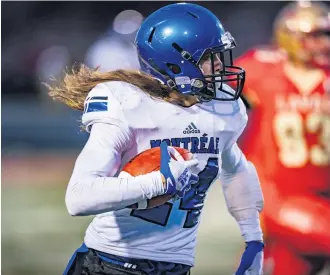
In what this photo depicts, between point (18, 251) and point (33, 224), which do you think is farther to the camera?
point (33, 224)

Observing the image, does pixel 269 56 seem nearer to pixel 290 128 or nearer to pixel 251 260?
pixel 290 128

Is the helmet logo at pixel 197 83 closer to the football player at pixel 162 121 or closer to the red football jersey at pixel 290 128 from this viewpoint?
the football player at pixel 162 121

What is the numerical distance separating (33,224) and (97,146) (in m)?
4.44

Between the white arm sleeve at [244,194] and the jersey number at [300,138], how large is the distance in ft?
7.70

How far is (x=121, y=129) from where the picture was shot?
8.65 ft

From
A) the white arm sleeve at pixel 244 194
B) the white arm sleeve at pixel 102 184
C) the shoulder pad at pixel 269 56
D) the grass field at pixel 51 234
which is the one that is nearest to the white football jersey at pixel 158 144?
the white arm sleeve at pixel 102 184

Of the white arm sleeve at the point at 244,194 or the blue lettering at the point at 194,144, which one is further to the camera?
the white arm sleeve at the point at 244,194

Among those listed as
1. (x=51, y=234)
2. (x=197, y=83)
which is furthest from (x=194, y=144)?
(x=51, y=234)

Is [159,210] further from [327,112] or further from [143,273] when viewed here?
[327,112]

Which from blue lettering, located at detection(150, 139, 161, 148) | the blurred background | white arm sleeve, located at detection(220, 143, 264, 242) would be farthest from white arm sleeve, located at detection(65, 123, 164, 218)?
the blurred background

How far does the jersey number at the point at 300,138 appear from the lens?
542 centimetres

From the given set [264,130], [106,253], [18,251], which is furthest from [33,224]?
[106,253]

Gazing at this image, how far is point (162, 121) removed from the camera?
2729 mm

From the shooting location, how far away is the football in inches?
101
